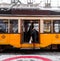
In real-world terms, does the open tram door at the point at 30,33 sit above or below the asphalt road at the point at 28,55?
above

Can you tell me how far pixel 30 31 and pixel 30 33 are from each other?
12 cm

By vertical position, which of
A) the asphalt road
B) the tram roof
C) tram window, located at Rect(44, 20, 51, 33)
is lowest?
the asphalt road

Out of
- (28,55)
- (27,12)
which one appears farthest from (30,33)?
(28,55)

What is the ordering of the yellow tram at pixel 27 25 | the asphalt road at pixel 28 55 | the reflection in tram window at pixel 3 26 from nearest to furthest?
the asphalt road at pixel 28 55 → the yellow tram at pixel 27 25 → the reflection in tram window at pixel 3 26

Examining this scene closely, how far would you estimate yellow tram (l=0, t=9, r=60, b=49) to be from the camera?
837 inches

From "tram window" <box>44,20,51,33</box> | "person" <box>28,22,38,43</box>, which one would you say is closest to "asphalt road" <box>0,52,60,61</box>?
"person" <box>28,22,38,43</box>

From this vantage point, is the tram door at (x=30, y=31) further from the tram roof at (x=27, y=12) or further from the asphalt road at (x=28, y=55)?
the asphalt road at (x=28, y=55)

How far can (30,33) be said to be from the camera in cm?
2175

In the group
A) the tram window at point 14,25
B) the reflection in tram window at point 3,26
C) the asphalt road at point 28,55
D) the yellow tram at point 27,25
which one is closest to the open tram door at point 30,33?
the yellow tram at point 27,25

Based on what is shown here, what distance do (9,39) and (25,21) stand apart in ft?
4.81

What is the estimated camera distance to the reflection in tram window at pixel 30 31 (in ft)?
70.5

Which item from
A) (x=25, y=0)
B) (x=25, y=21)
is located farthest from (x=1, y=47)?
(x=25, y=0)

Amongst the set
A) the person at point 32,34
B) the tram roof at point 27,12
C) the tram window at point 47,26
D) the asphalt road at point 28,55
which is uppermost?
the tram roof at point 27,12

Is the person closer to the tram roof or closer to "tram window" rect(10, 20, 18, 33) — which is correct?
the tram roof
